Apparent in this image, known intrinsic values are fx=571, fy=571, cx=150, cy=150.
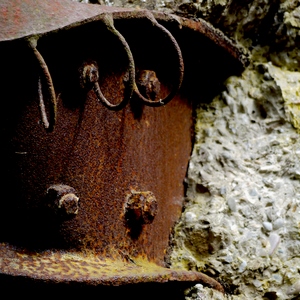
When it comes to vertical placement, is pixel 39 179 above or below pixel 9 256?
above

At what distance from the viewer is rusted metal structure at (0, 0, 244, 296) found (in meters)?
0.95

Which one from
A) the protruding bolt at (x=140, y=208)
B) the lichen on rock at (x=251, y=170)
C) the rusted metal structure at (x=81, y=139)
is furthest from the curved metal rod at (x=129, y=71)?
the lichen on rock at (x=251, y=170)

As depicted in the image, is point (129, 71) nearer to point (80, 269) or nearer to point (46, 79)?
point (46, 79)

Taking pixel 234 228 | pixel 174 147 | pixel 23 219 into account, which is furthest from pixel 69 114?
pixel 234 228

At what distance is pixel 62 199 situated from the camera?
3.29ft

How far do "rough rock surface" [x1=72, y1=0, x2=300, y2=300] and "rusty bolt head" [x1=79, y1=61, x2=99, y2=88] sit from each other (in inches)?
10.2

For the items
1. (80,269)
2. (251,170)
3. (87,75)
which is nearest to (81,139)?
(87,75)

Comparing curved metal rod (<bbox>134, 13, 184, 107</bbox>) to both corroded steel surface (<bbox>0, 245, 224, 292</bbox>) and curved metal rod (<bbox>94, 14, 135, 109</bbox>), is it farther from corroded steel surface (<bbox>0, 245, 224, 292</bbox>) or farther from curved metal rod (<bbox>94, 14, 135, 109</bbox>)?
corroded steel surface (<bbox>0, 245, 224, 292</bbox>)

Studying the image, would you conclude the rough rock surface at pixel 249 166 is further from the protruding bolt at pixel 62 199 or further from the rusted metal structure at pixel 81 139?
the protruding bolt at pixel 62 199

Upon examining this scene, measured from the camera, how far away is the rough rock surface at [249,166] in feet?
4.02

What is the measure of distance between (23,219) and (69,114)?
21cm

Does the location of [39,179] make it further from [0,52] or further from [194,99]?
[194,99]

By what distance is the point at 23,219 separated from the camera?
1.03 meters

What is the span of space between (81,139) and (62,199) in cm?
12
